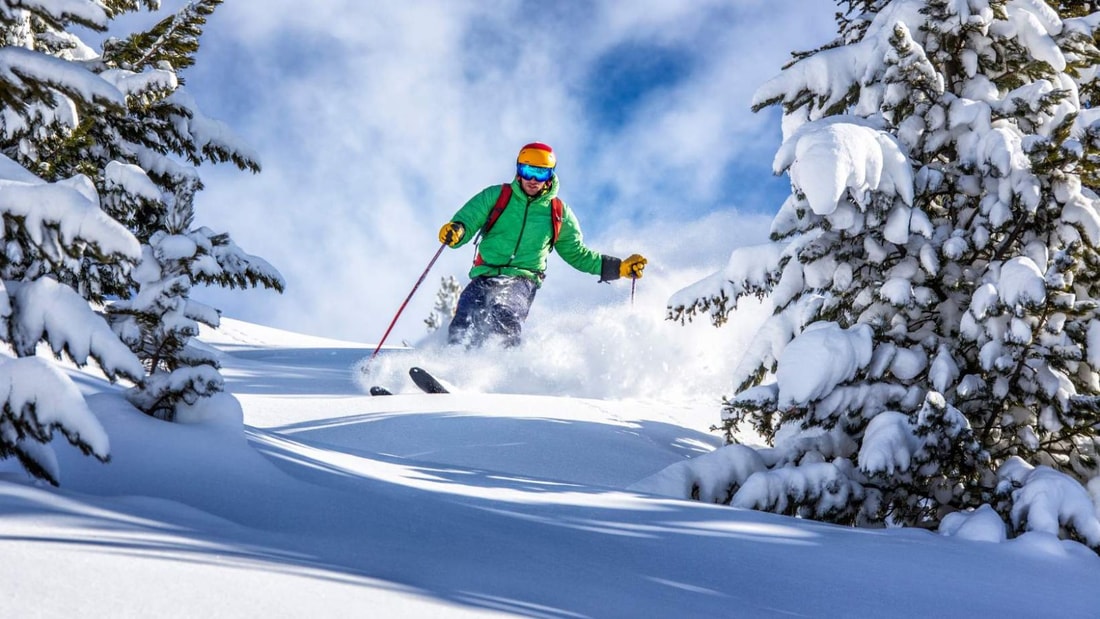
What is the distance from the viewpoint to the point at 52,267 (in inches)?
99.8

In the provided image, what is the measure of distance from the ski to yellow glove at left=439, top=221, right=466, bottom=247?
97.0 inches

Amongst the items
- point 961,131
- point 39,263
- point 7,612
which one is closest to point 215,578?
point 7,612

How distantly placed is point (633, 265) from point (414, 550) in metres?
9.65

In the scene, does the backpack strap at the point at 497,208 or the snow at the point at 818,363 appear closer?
the snow at the point at 818,363

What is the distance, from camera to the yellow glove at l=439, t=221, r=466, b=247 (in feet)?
35.8

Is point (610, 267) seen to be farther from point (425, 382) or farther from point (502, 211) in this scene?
point (425, 382)

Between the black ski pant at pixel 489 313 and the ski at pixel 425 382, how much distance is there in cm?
177

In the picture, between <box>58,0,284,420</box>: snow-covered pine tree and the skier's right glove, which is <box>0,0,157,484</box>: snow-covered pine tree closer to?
<box>58,0,284,420</box>: snow-covered pine tree

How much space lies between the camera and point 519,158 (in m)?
11.0

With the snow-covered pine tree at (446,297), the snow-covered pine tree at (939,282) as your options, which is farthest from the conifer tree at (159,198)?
the snow-covered pine tree at (446,297)

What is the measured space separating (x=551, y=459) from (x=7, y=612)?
4754mm

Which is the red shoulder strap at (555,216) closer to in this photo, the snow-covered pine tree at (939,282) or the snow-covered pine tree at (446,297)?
the snow-covered pine tree at (939,282)

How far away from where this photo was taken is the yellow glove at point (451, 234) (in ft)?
35.8

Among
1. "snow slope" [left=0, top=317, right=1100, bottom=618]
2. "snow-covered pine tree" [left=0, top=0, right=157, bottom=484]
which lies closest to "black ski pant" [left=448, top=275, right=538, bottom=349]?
"snow slope" [left=0, top=317, right=1100, bottom=618]
